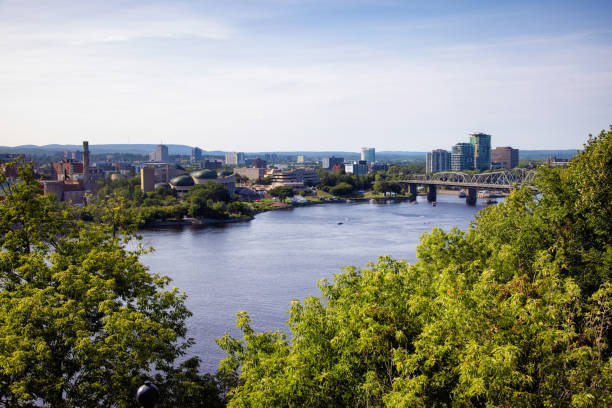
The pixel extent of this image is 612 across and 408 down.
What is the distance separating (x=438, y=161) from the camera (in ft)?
511

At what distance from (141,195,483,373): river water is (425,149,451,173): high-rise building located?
101667 mm

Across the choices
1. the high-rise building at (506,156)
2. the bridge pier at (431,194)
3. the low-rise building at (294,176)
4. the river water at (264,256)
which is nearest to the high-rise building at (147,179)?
the river water at (264,256)

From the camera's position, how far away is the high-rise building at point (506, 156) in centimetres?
15675

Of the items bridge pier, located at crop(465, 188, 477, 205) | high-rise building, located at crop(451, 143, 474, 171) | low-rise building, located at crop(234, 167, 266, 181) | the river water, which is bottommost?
the river water

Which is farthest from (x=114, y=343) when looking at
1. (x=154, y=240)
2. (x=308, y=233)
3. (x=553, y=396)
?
(x=308, y=233)

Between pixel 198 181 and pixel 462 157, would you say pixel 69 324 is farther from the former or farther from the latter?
pixel 462 157

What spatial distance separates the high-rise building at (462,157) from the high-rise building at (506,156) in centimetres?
913

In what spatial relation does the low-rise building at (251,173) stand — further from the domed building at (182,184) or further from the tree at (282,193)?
the domed building at (182,184)

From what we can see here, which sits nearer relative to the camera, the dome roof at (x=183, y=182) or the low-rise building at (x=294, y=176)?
the dome roof at (x=183, y=182)

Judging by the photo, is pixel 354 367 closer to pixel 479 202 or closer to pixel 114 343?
pixel 114 343

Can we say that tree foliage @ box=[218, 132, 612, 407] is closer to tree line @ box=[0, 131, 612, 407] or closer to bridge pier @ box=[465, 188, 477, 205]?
tree line @ box=[0, 131, 612, 407]

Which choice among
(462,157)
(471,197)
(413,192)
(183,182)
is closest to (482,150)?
(462,157)

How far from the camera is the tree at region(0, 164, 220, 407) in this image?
740 centimetres

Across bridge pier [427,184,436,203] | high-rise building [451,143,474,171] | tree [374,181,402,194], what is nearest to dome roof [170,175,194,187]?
tree [374,181,402,194]
